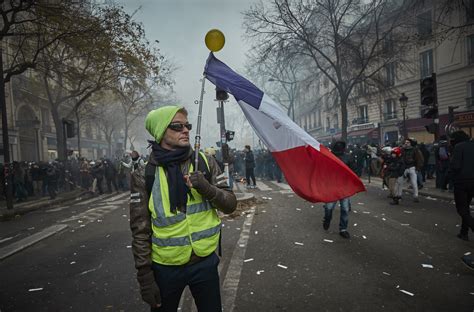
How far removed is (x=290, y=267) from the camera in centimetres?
475

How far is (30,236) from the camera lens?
7570 mm

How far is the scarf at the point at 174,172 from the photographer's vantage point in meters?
2.17

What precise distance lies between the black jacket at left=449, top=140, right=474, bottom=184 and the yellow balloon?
490 cm

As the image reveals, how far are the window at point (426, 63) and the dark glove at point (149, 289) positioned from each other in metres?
33.4

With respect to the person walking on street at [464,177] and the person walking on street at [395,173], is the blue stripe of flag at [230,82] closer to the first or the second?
the person walking on street at [464,177]

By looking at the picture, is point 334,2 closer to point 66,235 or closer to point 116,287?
point 66,235

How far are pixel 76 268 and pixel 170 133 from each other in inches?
158

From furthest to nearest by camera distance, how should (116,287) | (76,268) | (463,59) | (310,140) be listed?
(463,59), (76,268), (116,287), (310,140)

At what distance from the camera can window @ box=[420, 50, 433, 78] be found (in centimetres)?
2936

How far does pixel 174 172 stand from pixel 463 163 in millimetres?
5470

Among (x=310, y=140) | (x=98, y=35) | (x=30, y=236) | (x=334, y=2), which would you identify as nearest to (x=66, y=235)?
(x=30, y=236)

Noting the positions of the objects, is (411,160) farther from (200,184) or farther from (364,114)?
(364,114)

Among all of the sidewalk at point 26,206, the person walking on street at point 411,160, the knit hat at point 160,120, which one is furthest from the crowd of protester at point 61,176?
the knit hat at point 160,120

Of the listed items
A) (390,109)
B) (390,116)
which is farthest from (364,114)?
(390,116)
